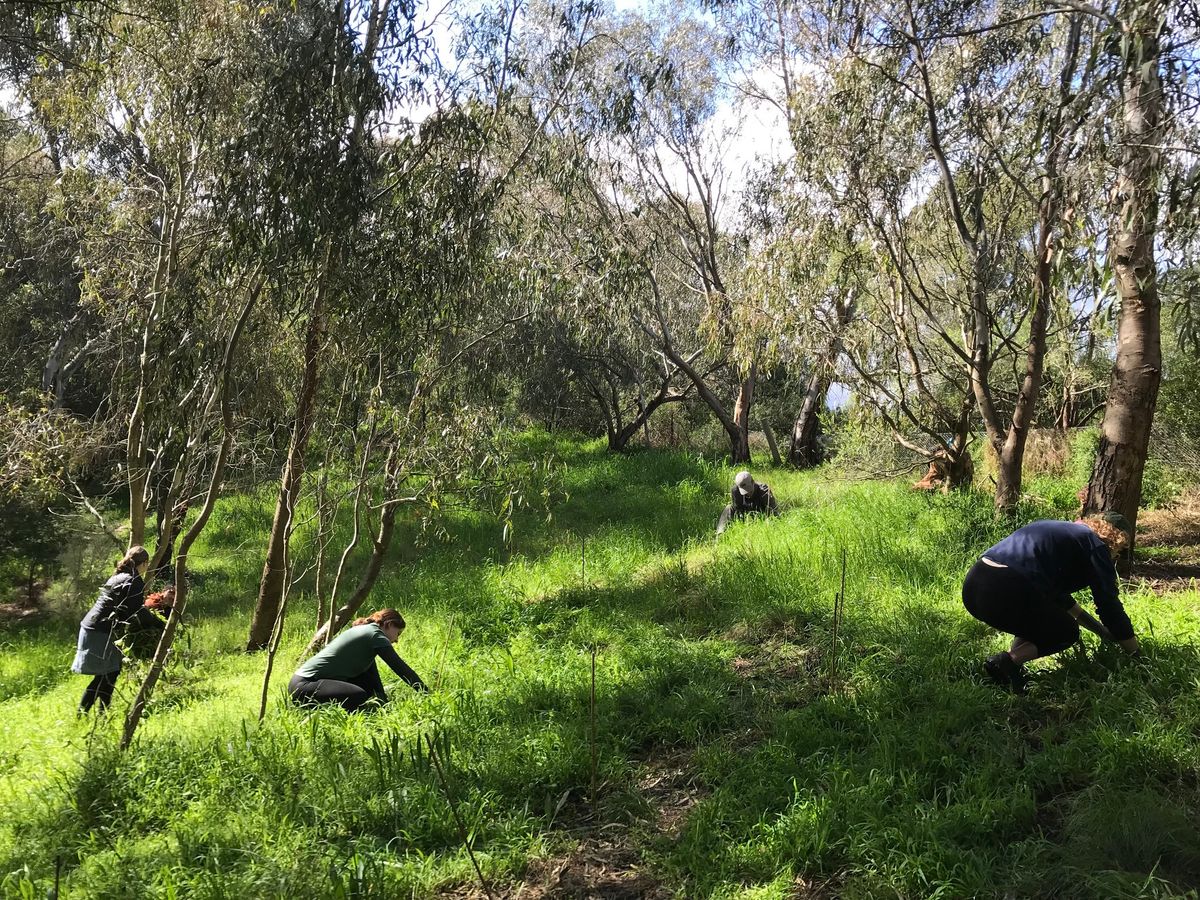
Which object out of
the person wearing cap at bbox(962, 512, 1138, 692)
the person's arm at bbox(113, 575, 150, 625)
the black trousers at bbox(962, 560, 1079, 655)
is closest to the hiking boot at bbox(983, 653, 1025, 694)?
the person wearing cap at bbox(962, 512, 1138, 692)

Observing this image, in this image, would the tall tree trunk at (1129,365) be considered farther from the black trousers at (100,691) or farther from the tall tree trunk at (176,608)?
the black trousers at (100,691)

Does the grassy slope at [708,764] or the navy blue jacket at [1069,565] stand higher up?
the navy blue jacket at [1069,565]

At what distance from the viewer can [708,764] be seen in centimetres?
406

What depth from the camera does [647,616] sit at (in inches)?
264

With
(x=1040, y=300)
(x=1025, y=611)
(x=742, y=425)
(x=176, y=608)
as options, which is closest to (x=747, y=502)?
(x=1040, y=300)

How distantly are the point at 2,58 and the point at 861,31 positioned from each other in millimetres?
9345

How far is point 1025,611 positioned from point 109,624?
6209 mm

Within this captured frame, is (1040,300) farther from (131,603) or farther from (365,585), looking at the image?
(131,603)

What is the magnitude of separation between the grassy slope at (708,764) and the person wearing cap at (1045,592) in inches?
7.7

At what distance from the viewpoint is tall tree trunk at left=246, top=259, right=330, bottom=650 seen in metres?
6.21

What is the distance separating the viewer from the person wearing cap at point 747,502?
9.27 m

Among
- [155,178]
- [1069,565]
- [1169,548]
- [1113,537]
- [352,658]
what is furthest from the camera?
[155,178]

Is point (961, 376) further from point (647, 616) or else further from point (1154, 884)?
point (1154, 884)

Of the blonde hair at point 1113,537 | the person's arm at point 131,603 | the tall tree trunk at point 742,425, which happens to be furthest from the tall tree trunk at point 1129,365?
the tall tree trunk at point 742,425
